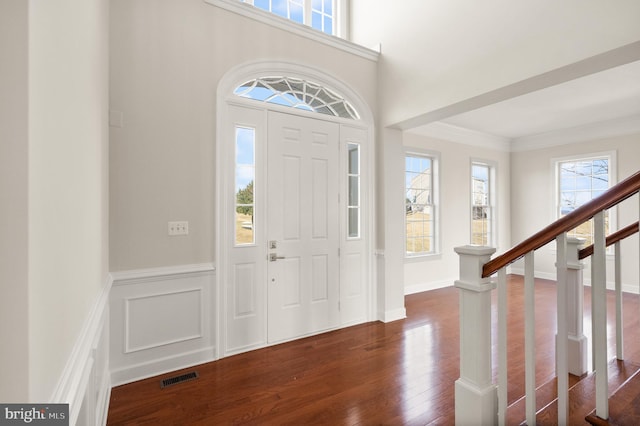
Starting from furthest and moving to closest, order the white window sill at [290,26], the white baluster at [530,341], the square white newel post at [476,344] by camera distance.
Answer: the white window sill at [290,26]
the square white newel post at [476,344]
the white baluster at [530,341]

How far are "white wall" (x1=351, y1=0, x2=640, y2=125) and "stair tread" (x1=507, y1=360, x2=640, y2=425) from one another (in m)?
2.00

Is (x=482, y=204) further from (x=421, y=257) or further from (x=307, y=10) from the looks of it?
(x=307, y=10)

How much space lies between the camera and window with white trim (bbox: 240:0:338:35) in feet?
11.4

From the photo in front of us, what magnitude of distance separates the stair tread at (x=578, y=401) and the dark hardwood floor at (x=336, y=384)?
0.8 inches

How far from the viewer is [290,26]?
313cm

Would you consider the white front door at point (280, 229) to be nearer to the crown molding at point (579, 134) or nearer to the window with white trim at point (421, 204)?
the window with white trim at point (421, 204)

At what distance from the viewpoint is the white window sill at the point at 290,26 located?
2844 mm

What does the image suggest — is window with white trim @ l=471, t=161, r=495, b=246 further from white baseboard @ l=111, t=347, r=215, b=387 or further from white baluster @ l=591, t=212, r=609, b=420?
white baseboard @ l=111, t=347, r=215, b=387

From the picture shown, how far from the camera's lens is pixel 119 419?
77.5 inches

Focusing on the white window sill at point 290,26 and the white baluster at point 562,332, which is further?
the white window sill at point 290,26

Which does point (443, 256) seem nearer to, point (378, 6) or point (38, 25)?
point (378, 6)

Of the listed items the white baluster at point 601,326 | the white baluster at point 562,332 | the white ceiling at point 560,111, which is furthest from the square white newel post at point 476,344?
the white ceiling at point 560,111

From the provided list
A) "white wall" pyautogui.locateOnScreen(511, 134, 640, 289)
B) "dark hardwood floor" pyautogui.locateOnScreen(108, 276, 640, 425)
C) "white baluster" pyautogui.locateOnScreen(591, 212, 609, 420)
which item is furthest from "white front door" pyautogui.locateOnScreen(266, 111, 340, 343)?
"white wall" pyautogui.locateOnScreen(511, 134, 640, 289)

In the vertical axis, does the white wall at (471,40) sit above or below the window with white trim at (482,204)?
above
